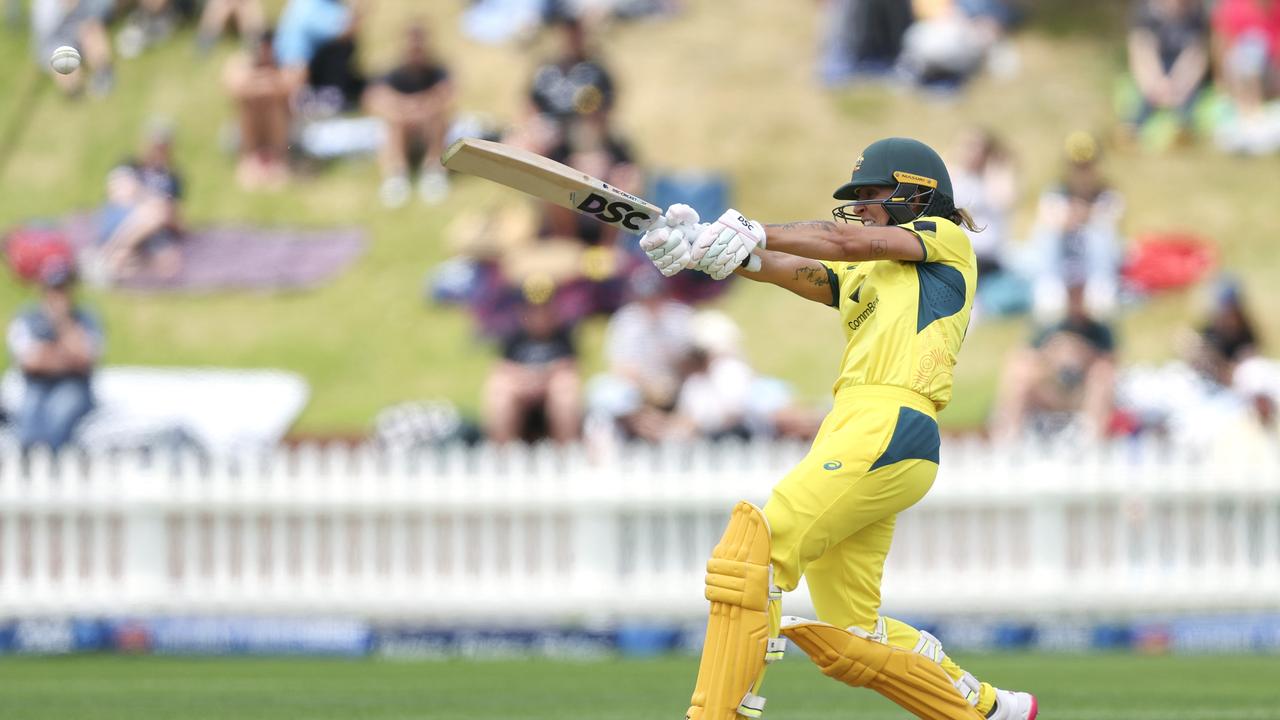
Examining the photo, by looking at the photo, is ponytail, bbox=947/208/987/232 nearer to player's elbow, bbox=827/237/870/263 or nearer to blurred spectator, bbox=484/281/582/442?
player's elbow, bbox=827/237/870/263

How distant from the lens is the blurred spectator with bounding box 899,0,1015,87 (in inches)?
715

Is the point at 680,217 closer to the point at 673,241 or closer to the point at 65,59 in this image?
the point at 673,241

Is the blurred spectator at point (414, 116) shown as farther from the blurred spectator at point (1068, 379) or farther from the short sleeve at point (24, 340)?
the blurred spectator at point (1068, 379)

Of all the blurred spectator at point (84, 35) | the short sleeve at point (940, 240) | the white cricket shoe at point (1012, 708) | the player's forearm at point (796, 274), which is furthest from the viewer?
the blurred spectator at point (84, 35)

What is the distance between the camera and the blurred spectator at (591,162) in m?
16.0

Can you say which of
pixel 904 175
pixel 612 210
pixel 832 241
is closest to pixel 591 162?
pixel 904 175

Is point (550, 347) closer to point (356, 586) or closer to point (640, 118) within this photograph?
point (356, 586)

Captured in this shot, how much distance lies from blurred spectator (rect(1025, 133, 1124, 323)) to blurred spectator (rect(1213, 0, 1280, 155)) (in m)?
2.40

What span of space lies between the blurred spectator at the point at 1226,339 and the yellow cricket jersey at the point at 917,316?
32.2 feet

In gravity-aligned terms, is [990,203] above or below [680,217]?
above

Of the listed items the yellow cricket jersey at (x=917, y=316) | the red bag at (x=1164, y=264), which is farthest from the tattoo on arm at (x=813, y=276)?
the red bag at (x=1164, y=264)

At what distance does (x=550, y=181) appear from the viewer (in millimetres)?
4832

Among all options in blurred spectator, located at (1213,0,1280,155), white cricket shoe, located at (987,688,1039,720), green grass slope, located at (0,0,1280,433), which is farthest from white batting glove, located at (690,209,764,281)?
blurred spectator, located at (1213,0,1280,155)

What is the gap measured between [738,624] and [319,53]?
14.5 meters
